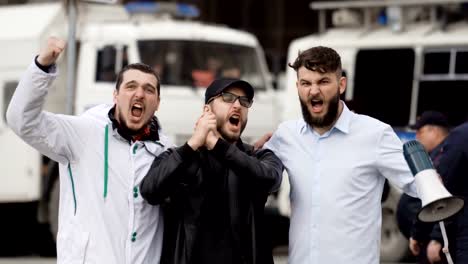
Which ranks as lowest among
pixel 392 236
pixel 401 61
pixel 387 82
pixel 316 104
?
pixel 392 236

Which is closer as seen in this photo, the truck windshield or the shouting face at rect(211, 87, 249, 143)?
the shouting face at rect(211, 87, 249, 143)

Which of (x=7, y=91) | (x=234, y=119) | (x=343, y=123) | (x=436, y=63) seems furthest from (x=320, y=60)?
(x=7, y=91)

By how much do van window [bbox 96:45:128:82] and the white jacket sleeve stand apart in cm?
922

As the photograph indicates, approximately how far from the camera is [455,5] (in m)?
13.4

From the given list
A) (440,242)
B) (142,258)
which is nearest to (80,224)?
(142,258)

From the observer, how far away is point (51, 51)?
5020mm

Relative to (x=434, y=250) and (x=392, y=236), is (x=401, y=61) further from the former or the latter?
(x=434, y=250)

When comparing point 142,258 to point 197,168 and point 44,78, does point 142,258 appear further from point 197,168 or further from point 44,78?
point 44,78

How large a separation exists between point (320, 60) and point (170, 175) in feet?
2.67

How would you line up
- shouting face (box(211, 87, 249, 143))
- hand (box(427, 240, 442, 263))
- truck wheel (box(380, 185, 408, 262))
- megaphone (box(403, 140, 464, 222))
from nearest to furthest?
1. megaphone (box(403, 140, 464, 222))
2. shouting face (box(211, 87, 249, 143))
3. hand (box(427, 240, 442, 263))
4. truck wheel (box(380, 185, 408, 262))

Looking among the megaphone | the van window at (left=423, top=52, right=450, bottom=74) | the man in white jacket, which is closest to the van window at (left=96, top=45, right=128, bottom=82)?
the van window at (left=423, top=52, right=450, bottom=74)

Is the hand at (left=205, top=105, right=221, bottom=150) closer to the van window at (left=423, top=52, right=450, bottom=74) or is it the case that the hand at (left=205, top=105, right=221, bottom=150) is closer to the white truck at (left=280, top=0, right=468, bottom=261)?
the white truck at (left=280, top=0, right=468, bottom=261)

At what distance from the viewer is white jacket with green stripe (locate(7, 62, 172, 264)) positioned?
5188 millimetres

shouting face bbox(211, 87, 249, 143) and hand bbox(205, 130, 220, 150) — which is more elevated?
shouting face bbox(211, 87, 249, 143)
